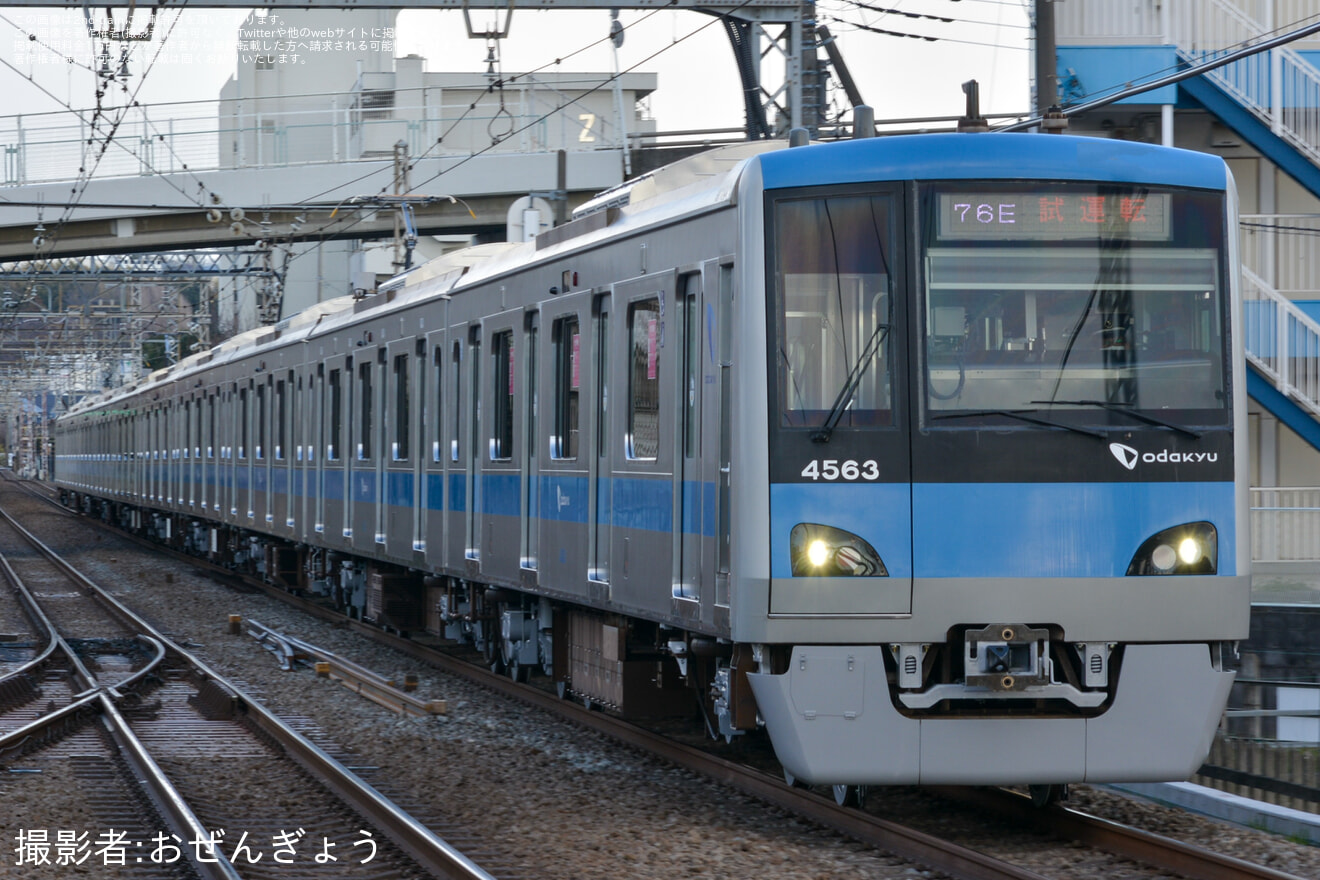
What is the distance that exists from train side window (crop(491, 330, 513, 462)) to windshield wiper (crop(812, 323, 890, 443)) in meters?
4.81

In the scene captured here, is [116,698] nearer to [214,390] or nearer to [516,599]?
[516,599]

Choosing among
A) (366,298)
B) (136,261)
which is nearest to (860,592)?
(366,298)

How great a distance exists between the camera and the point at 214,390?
26797 millimetres

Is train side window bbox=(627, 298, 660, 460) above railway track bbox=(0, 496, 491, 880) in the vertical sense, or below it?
above

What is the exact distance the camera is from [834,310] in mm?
7469

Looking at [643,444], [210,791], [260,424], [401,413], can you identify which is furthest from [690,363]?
[260,424]

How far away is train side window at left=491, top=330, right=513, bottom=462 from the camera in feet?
39.2

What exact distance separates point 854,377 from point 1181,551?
1.53 meters

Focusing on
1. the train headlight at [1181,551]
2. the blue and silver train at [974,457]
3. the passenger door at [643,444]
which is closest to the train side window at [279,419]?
the passenger door at [643,444]

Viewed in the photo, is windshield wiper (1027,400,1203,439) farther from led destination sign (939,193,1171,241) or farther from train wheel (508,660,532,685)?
train wheel (508,660,532,685)

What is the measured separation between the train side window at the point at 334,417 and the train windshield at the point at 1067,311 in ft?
37.1

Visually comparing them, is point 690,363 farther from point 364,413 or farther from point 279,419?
point 279,419

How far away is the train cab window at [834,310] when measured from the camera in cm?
739

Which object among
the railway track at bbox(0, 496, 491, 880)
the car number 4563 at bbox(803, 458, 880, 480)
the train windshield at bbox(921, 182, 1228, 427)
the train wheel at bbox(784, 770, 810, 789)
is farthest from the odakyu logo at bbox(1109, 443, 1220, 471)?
the railway track at bbox(0, 496, 491, 880)
